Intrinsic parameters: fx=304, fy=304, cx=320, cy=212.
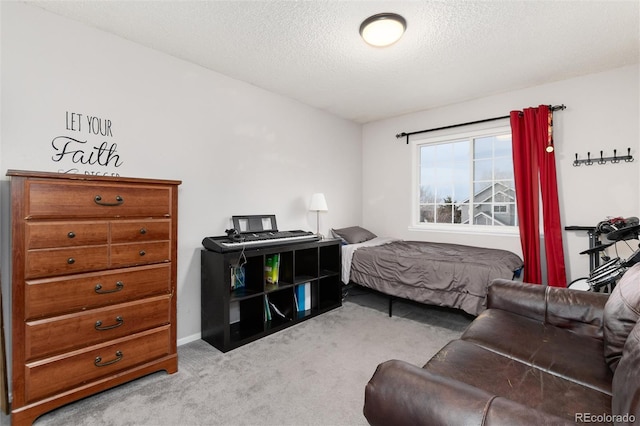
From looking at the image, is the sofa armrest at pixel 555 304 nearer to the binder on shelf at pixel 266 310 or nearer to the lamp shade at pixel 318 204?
the binder on shelf at pixel 266 310

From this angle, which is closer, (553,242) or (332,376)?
(332,376)

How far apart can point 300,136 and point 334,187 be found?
2.97ft

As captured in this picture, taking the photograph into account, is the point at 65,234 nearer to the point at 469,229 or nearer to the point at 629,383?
the point at 629,383

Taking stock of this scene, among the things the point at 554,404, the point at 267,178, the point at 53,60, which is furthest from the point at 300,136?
the point at 554,404

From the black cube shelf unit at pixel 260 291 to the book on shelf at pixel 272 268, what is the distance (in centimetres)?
5

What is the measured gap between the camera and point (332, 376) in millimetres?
2102

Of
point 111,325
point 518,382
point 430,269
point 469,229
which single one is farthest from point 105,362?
point 469,229

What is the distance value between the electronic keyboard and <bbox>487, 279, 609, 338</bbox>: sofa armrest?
1745mm

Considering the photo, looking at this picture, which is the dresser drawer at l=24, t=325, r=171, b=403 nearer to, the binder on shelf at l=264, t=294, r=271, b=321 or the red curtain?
the binder on shelf at l=264, t=294, r=271, b=321

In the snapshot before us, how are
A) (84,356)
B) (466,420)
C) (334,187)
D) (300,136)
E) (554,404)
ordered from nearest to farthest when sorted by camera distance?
(466,420), (554,404), (84,356), (300,136), (334,187)

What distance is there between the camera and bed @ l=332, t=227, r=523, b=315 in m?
2.69

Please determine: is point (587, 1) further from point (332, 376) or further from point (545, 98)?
point (332, 376)

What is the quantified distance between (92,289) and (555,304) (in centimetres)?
272

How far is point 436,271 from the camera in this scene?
290 centimetres
